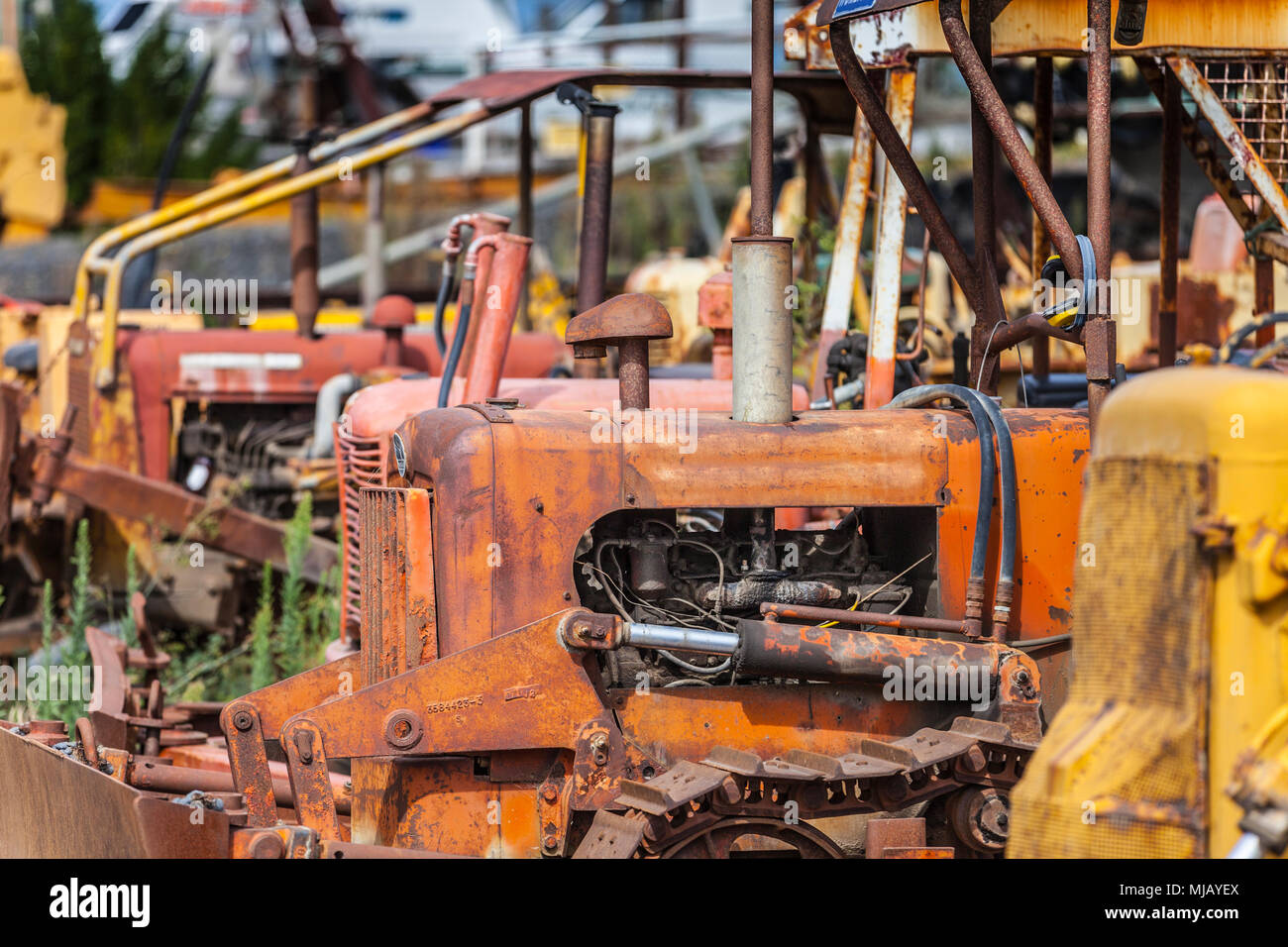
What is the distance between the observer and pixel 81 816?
12.5 ft

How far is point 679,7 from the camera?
17.9 metres

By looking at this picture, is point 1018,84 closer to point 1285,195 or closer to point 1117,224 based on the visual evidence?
point 1117,224

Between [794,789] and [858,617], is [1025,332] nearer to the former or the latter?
[858,617]

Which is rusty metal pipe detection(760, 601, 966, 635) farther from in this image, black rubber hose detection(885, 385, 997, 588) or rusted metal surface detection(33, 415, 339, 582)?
rusted metal surface detection(33, 415, 339, 582)

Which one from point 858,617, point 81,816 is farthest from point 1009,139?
point 81,816

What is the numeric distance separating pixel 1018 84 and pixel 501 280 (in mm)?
10295

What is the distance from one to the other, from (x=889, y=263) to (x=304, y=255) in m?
3.63

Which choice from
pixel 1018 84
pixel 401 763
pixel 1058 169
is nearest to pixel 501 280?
pixel 401 763

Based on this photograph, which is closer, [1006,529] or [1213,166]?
[1006,529]

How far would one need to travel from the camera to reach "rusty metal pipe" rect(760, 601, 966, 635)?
402 cm

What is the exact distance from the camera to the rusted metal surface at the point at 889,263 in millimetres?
5305

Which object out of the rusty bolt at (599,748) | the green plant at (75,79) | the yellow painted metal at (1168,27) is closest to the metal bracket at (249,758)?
the rusty bolt at (599,748)

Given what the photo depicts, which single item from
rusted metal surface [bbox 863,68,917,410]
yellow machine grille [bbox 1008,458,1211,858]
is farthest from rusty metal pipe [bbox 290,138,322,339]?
yellow machine grille [bbox 1008,458,1211,858]

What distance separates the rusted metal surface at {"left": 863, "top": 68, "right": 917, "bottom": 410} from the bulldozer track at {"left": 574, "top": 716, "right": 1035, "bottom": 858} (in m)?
1.51
